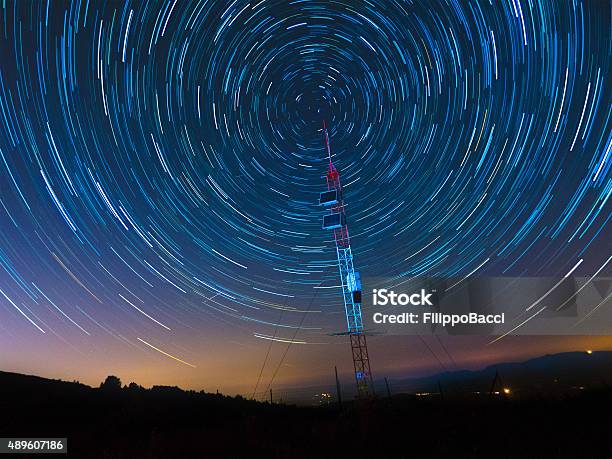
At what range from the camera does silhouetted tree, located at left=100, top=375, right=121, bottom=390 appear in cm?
4210

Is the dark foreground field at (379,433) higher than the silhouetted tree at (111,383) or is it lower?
lower

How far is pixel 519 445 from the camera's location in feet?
34.3

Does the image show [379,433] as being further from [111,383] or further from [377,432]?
[111,383]

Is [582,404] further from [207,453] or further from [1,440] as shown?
[1,440]

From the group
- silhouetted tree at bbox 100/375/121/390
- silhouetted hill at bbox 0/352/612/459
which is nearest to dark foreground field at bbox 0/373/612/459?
silhouetted hill at bbox 0/352/612/459

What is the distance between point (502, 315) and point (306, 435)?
1653 cm

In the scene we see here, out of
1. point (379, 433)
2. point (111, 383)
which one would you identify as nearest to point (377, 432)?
point (379, 433)

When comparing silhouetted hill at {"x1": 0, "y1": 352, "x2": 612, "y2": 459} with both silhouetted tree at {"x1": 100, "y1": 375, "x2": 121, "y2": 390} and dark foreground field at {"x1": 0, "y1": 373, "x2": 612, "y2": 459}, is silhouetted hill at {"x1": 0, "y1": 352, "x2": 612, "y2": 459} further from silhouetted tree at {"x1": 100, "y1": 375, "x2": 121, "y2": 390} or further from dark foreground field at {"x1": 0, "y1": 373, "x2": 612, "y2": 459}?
silhouetted tree at {"x1": 100, "y1": 375, "x2": 121, "y2": 390}

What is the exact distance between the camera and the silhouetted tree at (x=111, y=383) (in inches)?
1657

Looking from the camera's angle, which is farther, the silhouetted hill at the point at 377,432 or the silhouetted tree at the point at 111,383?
the silhouetted tree at the point at 111,383

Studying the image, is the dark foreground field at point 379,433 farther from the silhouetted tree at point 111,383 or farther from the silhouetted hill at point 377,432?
the silhouetted tree at point 111,383

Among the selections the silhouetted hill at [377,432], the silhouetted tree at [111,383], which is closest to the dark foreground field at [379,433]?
the silhouetted hill at [377,432]

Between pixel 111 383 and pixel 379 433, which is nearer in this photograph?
pixel 379 433

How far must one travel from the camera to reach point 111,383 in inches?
Answer: 1735
